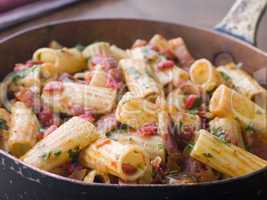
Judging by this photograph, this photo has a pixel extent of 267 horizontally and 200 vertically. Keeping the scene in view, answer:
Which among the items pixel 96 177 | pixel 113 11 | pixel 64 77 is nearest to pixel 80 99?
pixel 64 77

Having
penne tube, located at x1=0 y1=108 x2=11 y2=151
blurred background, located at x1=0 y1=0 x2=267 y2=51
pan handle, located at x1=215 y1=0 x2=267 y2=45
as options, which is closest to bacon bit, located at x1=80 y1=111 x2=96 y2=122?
penne tube, located at x1=0 y1=108 x2=11 y2=151

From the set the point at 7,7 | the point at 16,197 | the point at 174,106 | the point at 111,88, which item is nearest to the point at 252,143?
the point at 174,106

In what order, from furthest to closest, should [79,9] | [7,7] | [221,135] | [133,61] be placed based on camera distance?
[79,9] < [7,7] < [133,61] < [221,135]

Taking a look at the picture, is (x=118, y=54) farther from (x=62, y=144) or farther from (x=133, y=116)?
(x=62, y=144)

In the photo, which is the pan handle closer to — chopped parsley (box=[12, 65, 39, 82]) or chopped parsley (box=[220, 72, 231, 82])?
chopped parsley (box=[220, 72, 231, 82])

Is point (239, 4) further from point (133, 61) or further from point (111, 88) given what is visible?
point (111, 88)

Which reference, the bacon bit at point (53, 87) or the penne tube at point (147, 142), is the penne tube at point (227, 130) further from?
the bacon bit at point (53, 87)
